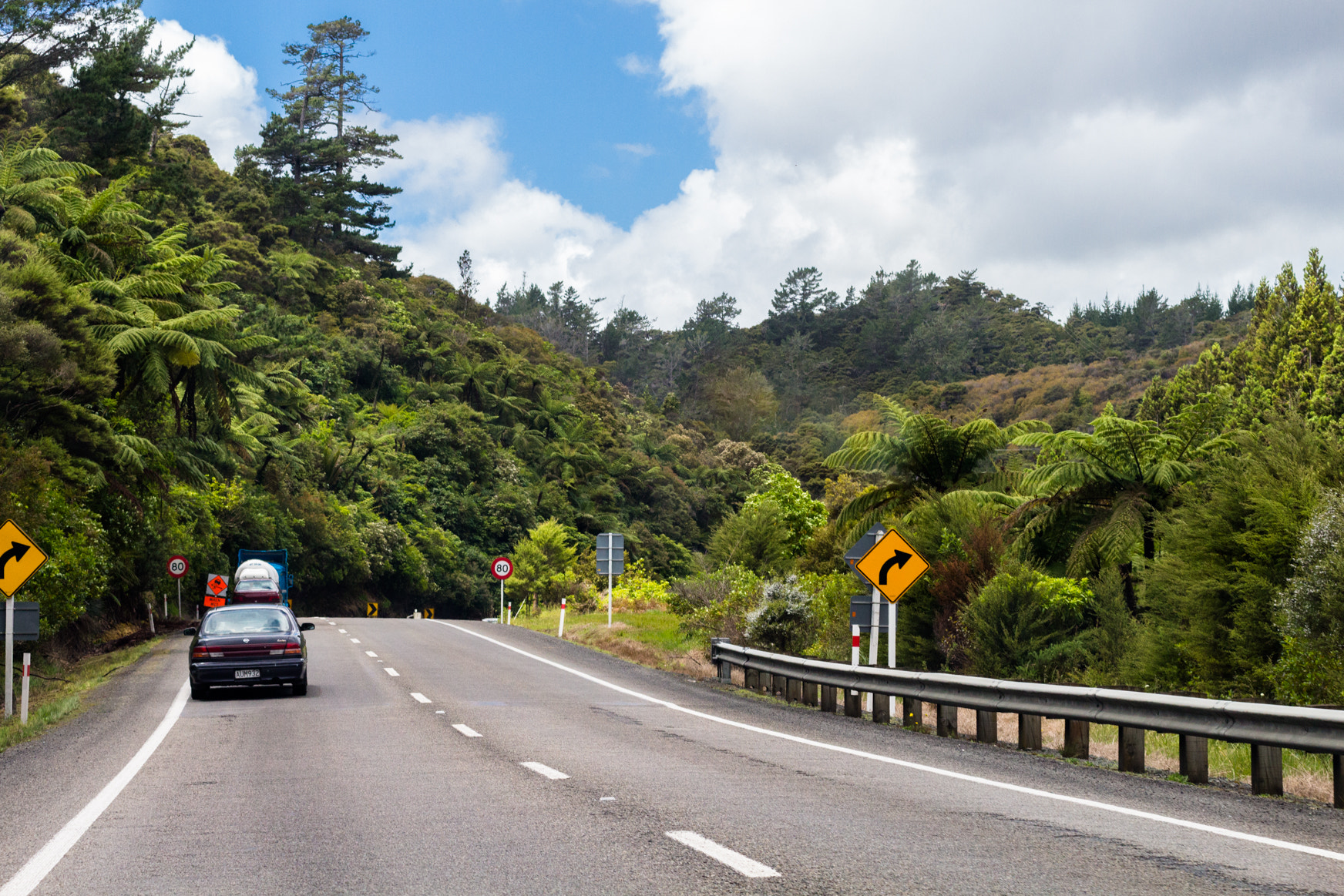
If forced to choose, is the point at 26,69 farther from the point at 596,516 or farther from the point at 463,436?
the point at 596,516

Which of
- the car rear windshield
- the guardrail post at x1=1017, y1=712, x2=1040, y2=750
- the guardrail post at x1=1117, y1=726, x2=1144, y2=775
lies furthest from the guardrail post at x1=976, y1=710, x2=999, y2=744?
the car rear windshield

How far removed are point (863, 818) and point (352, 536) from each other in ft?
185

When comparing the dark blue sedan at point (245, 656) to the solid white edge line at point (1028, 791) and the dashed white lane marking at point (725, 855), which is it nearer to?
the solid white edge line at point (1028, 791)

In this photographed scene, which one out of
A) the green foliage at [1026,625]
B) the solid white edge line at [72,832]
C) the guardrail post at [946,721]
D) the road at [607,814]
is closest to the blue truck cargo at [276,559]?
the green foliage at [1026,625]

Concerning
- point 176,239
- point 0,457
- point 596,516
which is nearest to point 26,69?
point 176,239

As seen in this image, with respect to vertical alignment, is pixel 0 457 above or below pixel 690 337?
below

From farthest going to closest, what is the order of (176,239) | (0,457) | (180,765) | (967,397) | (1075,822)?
(967,397) < (176,239) < (0,457) < (180,765) < (1075,822)

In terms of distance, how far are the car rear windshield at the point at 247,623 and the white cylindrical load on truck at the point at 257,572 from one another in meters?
19.4

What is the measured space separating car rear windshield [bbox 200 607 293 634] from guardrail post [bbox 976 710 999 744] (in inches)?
384

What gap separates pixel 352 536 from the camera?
2404 inches

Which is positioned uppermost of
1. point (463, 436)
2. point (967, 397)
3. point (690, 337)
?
point (690, 337)

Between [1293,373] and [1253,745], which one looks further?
[1293,373]

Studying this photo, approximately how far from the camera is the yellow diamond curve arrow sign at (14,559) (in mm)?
15367

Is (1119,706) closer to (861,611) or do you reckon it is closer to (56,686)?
(861,611)
